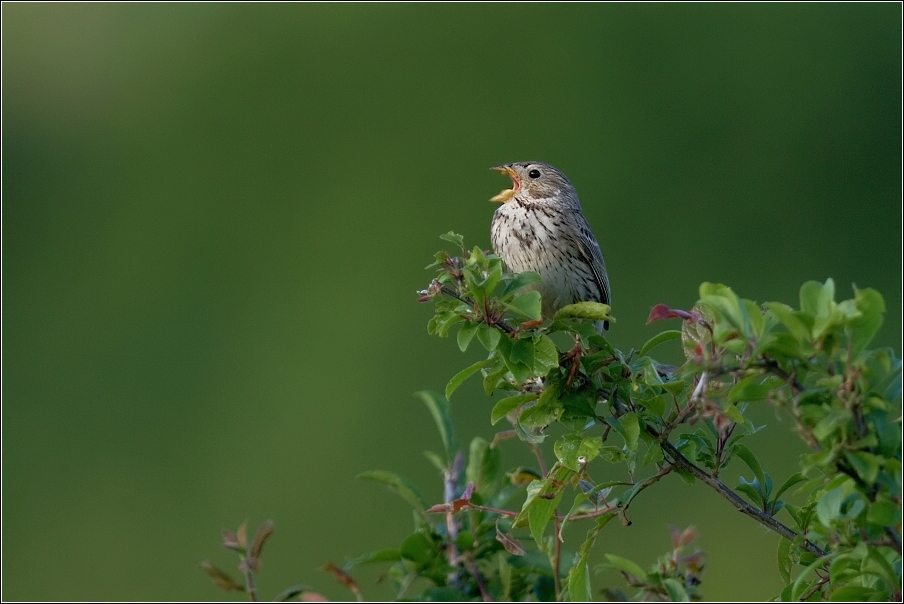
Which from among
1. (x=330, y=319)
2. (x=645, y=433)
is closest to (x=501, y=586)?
(x=645, y=433)

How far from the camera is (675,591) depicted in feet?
9.92

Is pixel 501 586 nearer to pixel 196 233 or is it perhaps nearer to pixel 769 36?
pixel 196 233

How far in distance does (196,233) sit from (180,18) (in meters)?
4.32

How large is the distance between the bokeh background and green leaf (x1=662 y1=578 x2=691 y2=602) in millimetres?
8089

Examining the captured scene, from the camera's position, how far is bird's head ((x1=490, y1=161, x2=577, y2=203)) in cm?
590

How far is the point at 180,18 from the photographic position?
61.2ft

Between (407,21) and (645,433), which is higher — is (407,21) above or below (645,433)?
above

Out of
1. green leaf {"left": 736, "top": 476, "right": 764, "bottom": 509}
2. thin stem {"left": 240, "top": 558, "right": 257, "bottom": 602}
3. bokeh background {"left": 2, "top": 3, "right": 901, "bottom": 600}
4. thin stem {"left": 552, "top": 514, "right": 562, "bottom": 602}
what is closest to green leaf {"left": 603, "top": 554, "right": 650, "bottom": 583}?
thin stem {"left": 552, "top": 514, "right": 562, "bottom": 602}

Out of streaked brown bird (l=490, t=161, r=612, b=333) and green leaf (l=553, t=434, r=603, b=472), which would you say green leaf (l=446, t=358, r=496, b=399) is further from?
streaked brown bird (l=490, t=161, r=612, b=333)

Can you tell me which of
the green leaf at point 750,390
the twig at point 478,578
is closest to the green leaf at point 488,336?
the twig at point 478,578

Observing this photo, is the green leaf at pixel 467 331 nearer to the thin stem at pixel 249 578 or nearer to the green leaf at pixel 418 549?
the green leaf at pixel 418 549

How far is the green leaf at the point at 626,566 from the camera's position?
3.00 metres

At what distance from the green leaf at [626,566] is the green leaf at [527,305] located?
0.57 meters

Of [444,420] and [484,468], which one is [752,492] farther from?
[444,420]
